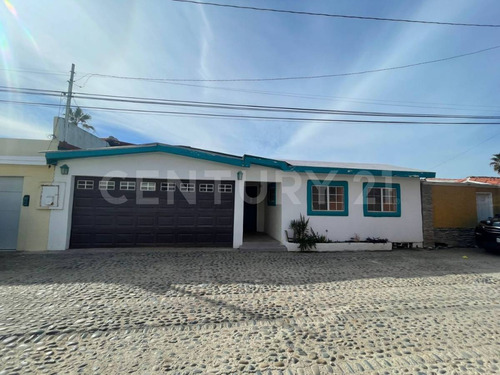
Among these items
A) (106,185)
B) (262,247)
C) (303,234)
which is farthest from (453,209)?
(106,185)

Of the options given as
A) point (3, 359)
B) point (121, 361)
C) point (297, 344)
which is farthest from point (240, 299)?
point (3, 359)

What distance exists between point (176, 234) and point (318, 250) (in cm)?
515

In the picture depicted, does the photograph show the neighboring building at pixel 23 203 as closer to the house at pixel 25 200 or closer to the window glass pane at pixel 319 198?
the house at pixel 25 200

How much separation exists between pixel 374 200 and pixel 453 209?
149 inches

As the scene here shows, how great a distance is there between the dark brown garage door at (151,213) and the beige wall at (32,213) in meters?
0.83

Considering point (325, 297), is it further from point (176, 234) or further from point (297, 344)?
point (176, 234)

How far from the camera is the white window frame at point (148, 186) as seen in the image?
27.5ft

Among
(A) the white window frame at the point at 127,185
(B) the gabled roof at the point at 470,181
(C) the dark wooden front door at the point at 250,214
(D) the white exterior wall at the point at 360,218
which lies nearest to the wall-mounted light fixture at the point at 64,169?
(A) the white window frame at the point at 127,185

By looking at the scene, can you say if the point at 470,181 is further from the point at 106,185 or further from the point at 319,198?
the point at 106,185

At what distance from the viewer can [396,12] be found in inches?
306

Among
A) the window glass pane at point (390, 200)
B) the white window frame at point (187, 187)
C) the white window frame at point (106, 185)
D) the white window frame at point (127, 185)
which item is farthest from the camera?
the window glass pane at point (390, 200)

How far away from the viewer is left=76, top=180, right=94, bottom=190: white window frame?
809 cm

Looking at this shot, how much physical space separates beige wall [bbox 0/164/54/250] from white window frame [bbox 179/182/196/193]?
416 cm

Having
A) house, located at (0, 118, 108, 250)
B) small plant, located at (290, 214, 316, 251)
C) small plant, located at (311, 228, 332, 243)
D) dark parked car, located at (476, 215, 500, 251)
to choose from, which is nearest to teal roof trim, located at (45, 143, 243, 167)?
house, located at (0, 118, 108, 250)
